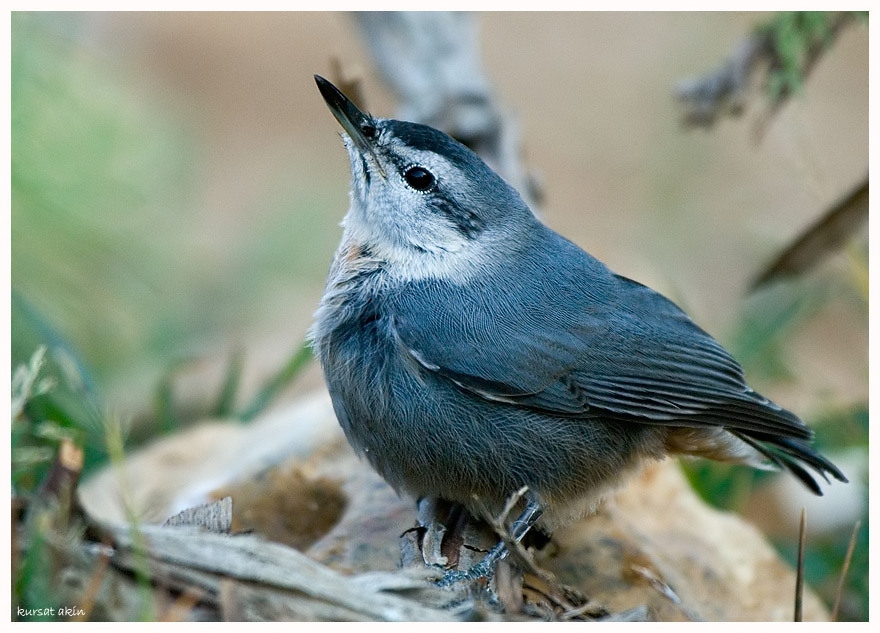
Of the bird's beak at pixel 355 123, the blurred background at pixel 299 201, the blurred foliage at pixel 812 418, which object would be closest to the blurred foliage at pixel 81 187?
the blurred background at pixel 299 201

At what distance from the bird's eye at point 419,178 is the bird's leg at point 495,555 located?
123 centimetres

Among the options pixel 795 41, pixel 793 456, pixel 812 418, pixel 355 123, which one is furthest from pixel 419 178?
pixel 812 418

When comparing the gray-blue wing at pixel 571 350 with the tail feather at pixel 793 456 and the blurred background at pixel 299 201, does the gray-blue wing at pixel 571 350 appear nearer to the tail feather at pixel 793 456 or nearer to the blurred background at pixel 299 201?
the tail feather at pixel 793 456

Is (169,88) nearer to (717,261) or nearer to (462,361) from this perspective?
(717,261)

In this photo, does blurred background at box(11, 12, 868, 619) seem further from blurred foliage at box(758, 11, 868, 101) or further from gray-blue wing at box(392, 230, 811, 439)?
gray-blue wing at box(392, 230, 811, 439)

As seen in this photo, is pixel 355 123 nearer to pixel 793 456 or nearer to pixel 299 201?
pixel 793 456

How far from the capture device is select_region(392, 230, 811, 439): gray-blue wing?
332 cm

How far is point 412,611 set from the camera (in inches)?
100

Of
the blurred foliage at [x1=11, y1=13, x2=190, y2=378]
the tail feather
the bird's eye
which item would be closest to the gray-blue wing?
the tail feather

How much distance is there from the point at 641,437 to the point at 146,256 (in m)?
3.52

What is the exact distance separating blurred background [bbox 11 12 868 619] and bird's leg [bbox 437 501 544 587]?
1260 mm

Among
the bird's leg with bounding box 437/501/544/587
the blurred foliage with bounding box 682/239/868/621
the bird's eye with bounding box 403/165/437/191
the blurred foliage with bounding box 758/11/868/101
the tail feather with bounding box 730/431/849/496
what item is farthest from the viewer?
the blurred foliage with bounding box 758/11/868/101

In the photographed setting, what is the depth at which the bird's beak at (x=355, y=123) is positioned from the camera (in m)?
3.58

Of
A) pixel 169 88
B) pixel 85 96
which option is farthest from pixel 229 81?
pixel 85 96
